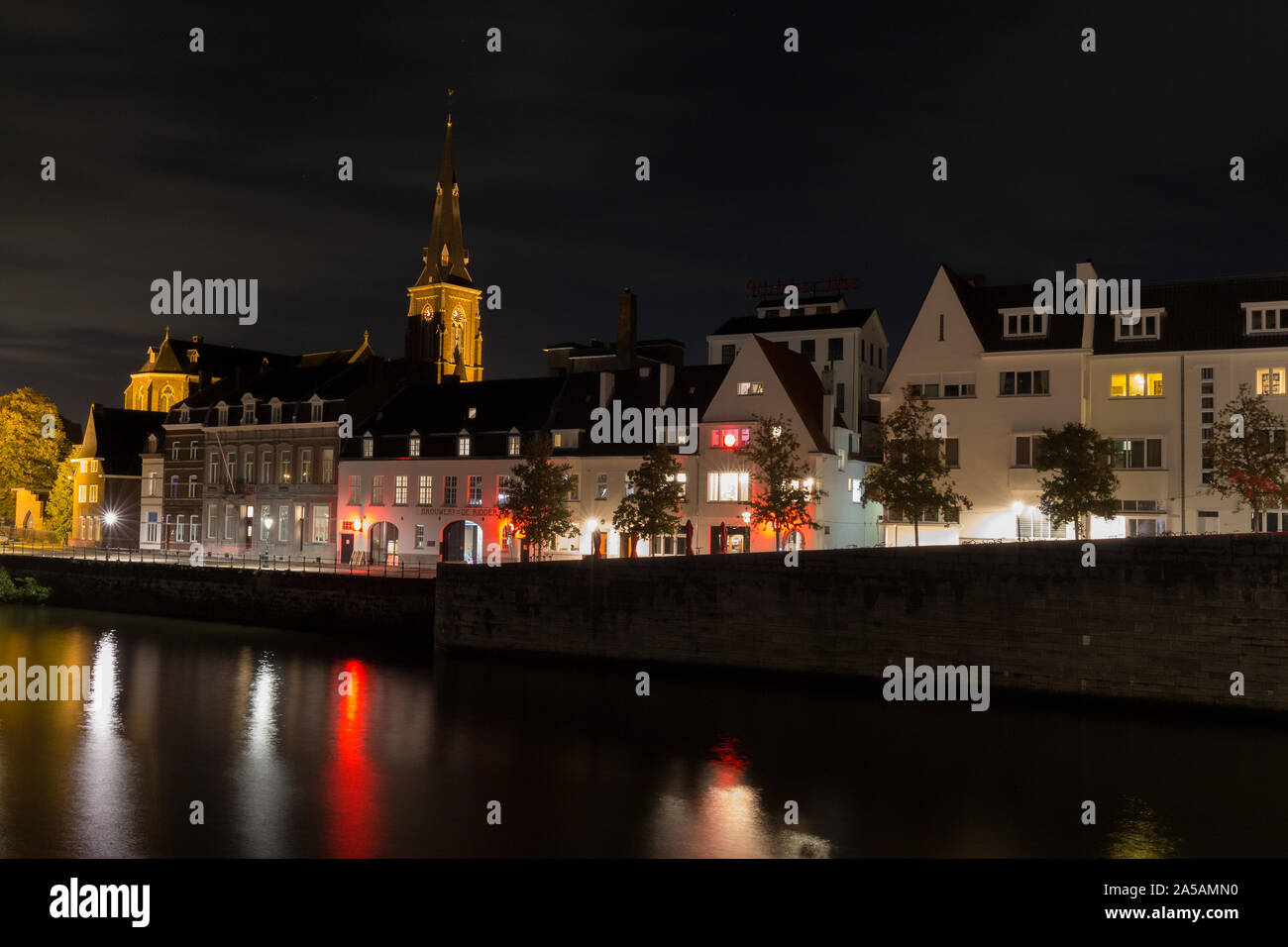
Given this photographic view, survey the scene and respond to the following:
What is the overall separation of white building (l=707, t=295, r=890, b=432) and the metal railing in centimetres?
2431

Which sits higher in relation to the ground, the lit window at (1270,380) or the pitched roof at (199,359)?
the pitched roof at (199,359)

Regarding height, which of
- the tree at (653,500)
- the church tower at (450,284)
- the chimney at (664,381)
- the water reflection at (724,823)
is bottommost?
the water reflection at (724,823)

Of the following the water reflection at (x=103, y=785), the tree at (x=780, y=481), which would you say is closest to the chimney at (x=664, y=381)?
the tree at (x=780, y=481)

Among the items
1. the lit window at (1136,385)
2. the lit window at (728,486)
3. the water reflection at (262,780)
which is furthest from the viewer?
the lit window at (728,486)

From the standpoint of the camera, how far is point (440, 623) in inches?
2036

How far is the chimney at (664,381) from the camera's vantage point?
66062 millimetres

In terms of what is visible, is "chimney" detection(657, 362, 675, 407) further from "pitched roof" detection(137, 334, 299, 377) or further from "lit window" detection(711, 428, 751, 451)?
"pitched roof" detection(137, 334, 299, 377)

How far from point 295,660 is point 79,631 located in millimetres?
16269

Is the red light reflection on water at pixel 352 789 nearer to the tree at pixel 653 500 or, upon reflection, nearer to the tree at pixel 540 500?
the tree at pixel 653 500

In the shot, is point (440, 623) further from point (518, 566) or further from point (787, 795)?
point (787, 795)

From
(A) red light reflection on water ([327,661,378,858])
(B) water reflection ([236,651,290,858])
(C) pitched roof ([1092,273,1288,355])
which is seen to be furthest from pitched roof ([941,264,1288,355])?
(B) water reflection ([236,651,290,858])

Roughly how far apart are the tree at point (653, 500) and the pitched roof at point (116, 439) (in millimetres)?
58382
